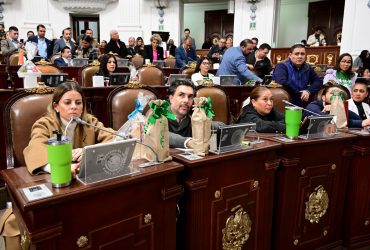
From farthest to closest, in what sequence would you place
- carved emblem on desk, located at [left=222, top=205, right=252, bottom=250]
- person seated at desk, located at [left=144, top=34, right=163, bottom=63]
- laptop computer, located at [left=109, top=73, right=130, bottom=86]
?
person seated at desk, located at [left=144, top=34, right=163, bottom=63]
laptop computer, located at [left=109, top=73, right=130, bottom=86]
carved emblem on desk, located at [left=222, top=205, right=252, bottom=250]

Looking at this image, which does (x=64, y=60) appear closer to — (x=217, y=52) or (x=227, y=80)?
(x=227, y=80)

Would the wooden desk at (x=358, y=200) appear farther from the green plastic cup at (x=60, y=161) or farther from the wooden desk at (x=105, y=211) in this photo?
the green plastic cup at (x=60, y=161)

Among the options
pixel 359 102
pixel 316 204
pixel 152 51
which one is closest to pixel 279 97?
pixel 359 102

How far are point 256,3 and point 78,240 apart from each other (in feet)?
30.8

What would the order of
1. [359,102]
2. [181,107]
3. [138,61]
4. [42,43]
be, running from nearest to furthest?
[181,107]
[359,102]
[138,61]
[42,43]

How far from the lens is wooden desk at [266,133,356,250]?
5.73 feet

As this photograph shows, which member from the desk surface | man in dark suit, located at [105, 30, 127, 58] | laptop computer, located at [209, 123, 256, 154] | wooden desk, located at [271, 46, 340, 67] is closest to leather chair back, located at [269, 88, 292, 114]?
laptop computer, located at [209, 123, 256, 154]

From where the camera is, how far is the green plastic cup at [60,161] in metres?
1.04

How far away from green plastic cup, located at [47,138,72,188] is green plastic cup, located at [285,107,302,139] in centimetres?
115

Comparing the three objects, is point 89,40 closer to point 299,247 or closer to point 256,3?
point 256,3

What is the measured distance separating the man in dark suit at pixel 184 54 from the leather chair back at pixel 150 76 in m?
2.14

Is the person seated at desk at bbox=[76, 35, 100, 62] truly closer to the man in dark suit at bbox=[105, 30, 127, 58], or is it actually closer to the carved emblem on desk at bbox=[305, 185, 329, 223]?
the man in dark suit at bbox=[105, 30, 127, 58]

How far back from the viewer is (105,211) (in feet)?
3.77

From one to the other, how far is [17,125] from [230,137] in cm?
106
